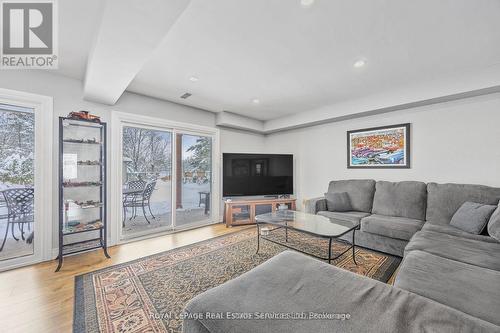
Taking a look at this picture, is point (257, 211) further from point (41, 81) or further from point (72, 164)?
point (41, 81)

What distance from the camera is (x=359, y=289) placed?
3.46ft

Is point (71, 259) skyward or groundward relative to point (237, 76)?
groundward

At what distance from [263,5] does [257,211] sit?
11.6 ft

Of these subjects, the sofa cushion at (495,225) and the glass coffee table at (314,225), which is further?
the glass coffee table at (314,225)

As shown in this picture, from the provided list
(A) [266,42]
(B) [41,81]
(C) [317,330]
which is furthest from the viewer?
(B) [41,81]

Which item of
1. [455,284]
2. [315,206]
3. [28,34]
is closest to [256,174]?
[315,206]

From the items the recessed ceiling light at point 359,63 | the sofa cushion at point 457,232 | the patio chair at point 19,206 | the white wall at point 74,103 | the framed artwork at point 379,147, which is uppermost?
the recessed ceiling light at point 359,63

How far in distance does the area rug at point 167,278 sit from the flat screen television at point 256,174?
4.28 feet

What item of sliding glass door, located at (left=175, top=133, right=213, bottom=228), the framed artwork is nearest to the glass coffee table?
the framed artwork

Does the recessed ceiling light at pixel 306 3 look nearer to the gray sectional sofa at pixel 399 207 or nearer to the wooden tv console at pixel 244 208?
the gray sectional sofa at pixel 399 207

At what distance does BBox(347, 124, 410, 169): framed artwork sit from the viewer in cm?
338

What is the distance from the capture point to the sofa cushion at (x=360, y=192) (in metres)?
3.45

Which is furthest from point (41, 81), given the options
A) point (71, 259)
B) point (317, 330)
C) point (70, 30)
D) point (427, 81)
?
point (427, 81)

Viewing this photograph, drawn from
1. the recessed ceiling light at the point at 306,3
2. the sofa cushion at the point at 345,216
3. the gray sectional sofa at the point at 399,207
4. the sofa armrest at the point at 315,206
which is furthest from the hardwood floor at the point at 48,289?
the recessed ceiling light at the point at 306,3
